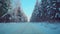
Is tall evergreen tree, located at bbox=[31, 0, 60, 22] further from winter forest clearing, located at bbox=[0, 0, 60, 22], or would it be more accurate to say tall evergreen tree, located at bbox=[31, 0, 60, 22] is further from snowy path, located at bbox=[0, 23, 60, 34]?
snowy path, located at bbox=[0, 23, 60, 34]

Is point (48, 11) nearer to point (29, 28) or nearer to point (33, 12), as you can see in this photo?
point (33, 12)

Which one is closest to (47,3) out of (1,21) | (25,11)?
(25,11)

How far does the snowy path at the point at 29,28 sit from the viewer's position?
6.33 ft

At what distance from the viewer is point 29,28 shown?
1.97m

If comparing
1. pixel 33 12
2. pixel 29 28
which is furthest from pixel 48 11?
pixel 29 28

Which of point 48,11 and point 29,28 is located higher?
point 48,11

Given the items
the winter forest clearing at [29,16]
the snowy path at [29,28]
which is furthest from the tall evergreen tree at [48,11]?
the snowy path at [29,28]

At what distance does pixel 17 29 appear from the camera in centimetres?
198

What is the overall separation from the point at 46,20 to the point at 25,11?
1.33 feet

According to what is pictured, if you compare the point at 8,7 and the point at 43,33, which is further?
the point at 8,7

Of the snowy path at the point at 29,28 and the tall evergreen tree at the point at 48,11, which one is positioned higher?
the tall evergreen tree at the point at 48,11

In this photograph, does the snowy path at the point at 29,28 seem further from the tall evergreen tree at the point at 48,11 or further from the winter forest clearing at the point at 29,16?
the tall evergreen tree at the point at 48,11

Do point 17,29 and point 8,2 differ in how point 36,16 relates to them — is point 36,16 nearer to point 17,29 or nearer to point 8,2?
point 17,29

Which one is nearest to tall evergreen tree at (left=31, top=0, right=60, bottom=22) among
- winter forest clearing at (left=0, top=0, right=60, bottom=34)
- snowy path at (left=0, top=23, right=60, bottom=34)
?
winter forest clearing at (left=0, top=0, right=60, bottom=34)
